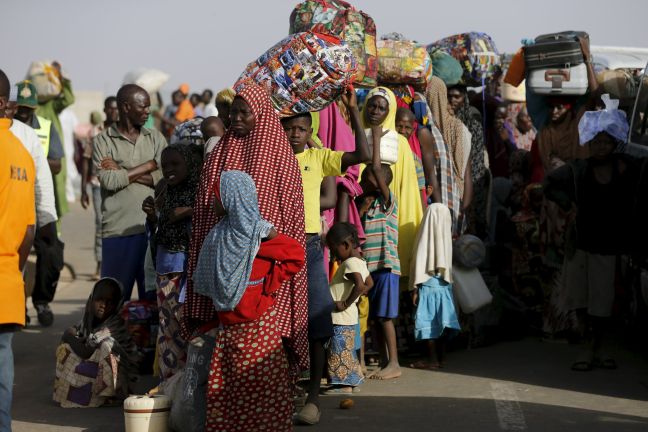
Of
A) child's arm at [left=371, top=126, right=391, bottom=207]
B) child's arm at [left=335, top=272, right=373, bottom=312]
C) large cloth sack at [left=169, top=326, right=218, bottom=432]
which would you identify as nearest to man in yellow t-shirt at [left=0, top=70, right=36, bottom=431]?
large cloth sack at [left=169, top=326, right=218, bottom=432]

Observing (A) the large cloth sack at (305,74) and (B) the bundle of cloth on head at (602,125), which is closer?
(A) the large cloth sack at (305,74)

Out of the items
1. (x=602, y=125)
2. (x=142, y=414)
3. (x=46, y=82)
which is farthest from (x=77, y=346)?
(x=46, y=82)

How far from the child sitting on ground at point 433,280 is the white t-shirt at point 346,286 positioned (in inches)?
38.3

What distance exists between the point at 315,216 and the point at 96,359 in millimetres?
1837

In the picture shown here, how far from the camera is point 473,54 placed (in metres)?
11.7

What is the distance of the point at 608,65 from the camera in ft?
38.5

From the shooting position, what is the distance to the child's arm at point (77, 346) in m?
7.79

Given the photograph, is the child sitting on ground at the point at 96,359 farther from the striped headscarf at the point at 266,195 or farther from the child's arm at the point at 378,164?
the child's arm at the point at 378,164

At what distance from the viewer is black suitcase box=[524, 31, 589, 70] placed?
10.1m

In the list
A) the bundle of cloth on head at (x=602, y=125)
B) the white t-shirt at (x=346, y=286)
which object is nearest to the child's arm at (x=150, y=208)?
the white t-shirt at (x=346, y=286)

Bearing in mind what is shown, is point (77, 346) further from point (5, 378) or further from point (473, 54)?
point (473, 54)

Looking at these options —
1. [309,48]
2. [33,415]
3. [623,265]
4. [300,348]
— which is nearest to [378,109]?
[309,48]

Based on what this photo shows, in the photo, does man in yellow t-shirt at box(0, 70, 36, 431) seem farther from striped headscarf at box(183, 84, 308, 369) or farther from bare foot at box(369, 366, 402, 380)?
bare foot at box(369, 366, 402, 380)

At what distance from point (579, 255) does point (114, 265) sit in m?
3.52
